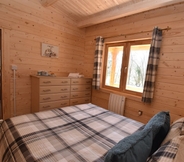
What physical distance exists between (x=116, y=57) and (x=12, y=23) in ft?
8.08

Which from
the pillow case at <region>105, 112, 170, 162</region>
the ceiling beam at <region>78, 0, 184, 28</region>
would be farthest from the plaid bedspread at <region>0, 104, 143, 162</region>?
the ceiling beam at <region>78, 0, 184, 28</region>

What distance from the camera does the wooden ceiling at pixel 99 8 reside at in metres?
2.18

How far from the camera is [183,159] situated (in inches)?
29.3

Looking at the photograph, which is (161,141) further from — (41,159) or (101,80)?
(101,80)

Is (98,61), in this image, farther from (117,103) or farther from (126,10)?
(126,10)

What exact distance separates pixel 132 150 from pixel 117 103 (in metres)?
2.19

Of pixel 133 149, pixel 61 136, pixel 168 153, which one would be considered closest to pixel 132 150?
pixel 133 149

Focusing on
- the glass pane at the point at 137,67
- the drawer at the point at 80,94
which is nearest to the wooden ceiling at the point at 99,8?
the glass pane at the point at 137,67

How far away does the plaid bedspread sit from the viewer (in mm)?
989

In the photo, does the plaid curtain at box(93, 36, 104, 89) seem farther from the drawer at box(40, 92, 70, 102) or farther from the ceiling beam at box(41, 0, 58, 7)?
the ceiling beam at box(41, 0, 58, 7)

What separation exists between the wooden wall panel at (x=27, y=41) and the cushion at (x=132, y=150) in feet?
9.03

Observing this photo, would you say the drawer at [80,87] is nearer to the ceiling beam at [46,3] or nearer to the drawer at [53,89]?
the drawer at [53,89]

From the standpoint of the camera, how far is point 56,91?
9.40ft

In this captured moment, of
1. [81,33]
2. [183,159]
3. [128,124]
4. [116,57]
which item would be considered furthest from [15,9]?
[183,159]
